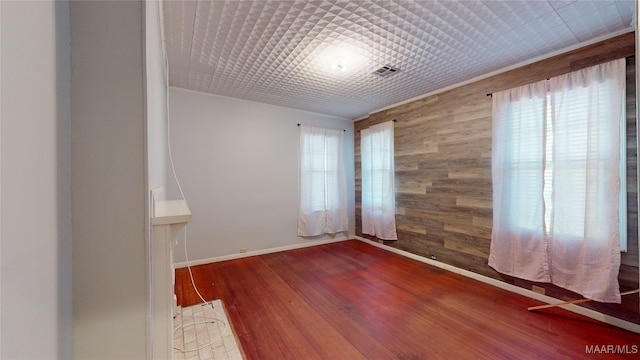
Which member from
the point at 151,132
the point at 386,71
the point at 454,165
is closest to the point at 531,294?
the point at 454,165

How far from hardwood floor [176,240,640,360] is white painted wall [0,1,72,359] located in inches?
60.0

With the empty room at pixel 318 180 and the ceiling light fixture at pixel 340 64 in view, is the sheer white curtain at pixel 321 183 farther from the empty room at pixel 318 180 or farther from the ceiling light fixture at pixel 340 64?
the ceiling light fixture at pixel 340 64

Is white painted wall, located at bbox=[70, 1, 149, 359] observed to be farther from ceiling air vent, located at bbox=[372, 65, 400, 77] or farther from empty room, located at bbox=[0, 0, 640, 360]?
ceiling air vent, located at bbox=[372, 65, 400, 77]

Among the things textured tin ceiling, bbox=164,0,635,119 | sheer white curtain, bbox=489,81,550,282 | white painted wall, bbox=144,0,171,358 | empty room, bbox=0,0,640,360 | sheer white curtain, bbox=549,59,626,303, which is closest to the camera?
empty room, bbox=0,0,640,360

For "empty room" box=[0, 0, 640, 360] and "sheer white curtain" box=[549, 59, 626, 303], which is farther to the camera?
"sheer white curtain" box=[549, 59, 626, 303]

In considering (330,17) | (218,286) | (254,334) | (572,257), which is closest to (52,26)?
(330,17)

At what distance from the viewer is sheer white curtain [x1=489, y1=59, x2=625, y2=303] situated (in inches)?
74.4

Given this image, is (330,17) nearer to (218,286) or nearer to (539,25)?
(539,25)

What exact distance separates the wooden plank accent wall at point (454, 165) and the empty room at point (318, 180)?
2cm

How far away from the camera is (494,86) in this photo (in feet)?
8.73

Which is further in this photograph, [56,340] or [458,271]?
[458,271]

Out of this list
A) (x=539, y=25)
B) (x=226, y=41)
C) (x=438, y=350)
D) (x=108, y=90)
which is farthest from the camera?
(x=226, y=41)

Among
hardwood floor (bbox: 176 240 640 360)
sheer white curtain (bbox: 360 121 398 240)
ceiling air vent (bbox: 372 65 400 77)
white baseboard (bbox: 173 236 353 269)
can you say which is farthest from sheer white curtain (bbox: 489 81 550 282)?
white baseboard (bbox: 173 236 353 269)

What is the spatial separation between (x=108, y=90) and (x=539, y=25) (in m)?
2.79
